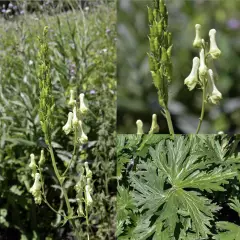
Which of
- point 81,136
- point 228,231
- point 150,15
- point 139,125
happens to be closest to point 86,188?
point 81,136

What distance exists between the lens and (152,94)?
155 cm

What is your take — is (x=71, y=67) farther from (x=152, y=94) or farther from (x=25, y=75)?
Answer: (x=152, y=94)

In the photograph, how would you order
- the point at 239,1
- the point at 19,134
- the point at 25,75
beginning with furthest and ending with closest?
1. the point at 25,75
2. the point at 19,134
3. the point at 239,1

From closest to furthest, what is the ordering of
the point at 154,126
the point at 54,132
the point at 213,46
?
the point at 213,46 < the point at 154,126 < the point at 54,132

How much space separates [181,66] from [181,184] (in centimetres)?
43

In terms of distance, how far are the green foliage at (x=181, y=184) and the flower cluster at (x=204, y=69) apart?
171mm

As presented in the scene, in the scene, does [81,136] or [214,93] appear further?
[81,136]

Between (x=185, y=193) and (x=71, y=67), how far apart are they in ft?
4.10

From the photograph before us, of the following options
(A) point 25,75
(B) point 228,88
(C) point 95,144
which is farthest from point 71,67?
(B) point 228,88

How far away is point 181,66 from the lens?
59.6 inches

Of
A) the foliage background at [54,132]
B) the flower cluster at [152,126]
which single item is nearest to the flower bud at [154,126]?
the flower cluster at [152,126]

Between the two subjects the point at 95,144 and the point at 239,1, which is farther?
the point at 95,144

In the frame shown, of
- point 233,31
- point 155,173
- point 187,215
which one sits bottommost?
point 187,215

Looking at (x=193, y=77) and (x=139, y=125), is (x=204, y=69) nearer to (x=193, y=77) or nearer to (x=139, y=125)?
(x=193, y=77)
